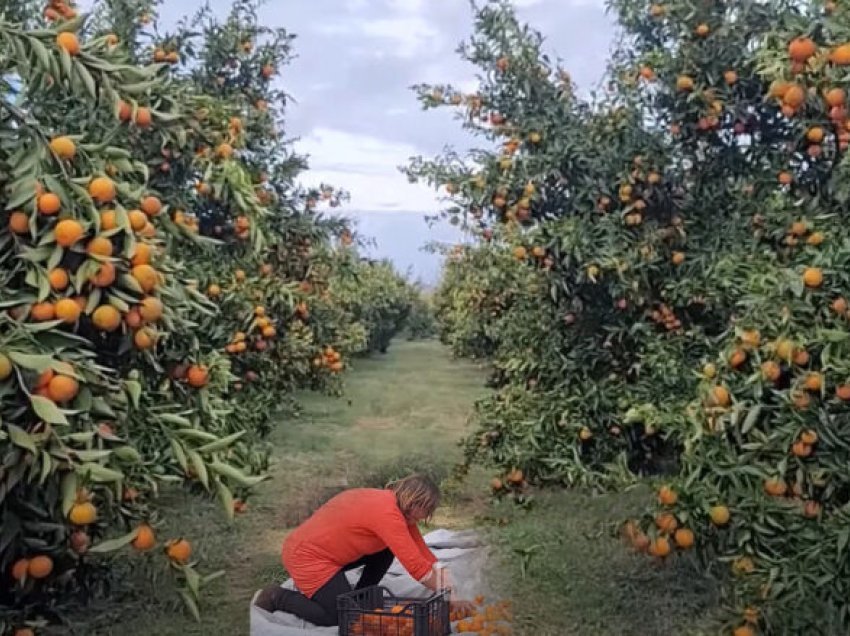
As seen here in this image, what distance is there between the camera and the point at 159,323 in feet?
7.56

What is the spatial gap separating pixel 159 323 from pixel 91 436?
493 mm

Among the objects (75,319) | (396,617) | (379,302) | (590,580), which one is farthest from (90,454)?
(379,302)

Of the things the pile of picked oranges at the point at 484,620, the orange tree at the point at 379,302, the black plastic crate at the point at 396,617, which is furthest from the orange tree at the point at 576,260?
the orange tree at the point at 379,302

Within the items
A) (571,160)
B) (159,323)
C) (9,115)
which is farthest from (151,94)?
(571,160)

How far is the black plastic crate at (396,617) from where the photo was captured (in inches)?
117

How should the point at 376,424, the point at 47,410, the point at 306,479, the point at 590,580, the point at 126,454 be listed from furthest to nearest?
the point at 376,424 → the point at 306,479 → the point at 590,580 → the point at 126,454 → the point at 47,410

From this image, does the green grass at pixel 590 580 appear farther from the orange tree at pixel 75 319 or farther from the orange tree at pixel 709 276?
the orange tree at pixel 75 319

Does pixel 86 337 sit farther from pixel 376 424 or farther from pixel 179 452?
pixel 376 424

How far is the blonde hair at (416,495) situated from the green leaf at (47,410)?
5.21 feet

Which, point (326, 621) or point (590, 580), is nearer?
point (326, 621)

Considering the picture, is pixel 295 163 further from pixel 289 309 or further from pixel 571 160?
pixel 571 160

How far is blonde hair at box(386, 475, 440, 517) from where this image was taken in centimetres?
321

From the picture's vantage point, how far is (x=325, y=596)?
3.36m

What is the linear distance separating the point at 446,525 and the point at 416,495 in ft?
6.95
